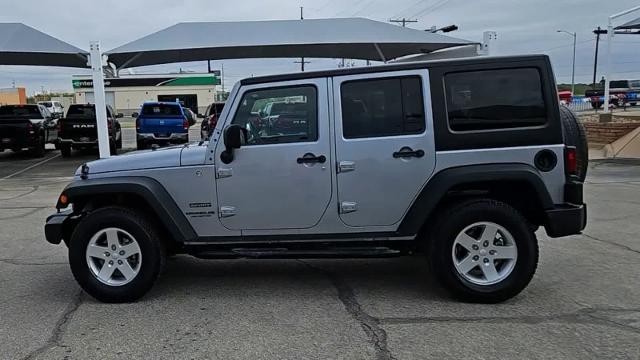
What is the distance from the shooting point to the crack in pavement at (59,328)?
382 cm

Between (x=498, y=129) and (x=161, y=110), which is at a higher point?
(x=161, y=110)

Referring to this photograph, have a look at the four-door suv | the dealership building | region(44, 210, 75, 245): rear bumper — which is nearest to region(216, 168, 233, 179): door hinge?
the four-door suv

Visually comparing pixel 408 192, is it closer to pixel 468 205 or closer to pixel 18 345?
pixel 468 205

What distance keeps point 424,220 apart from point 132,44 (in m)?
14.7

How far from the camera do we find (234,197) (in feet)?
15.5

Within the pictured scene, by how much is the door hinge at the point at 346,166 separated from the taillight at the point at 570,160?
170 centimetres

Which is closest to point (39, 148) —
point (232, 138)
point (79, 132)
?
point (79, 132)

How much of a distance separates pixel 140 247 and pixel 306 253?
1407mm

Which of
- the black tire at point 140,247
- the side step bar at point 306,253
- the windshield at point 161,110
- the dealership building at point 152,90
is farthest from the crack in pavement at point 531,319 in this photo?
the dealership building at point 152,90

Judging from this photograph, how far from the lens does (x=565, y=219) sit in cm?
448

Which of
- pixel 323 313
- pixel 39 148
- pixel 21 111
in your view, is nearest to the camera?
pixel 323 313

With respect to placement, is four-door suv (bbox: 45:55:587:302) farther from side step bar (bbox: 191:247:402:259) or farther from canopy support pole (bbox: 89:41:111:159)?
canopy support pole (bbox: 89:41:111:159)

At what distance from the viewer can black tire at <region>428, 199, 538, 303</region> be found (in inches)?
177

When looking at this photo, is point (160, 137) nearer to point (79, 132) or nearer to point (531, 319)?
point (79, 132)
